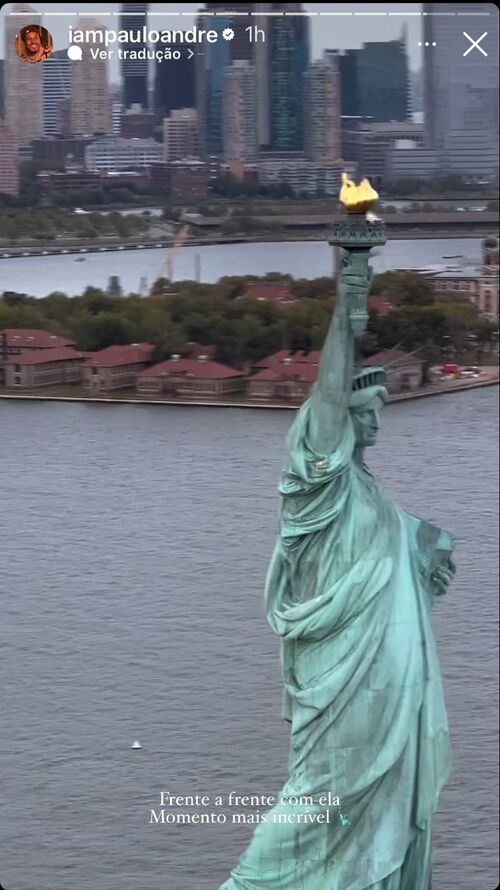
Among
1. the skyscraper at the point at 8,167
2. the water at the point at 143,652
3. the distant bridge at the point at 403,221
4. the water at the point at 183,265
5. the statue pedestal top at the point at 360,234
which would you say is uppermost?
the skyscraper at the point at 8,167

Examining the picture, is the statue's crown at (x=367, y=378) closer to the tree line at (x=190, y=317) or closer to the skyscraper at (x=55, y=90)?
the tree line at (x=190, y=317)

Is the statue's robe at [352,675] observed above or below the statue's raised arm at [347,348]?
below

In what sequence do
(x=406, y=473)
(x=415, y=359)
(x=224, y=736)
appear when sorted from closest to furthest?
(x=415, y=359), (x=224, y=736), (x=406, y=473)

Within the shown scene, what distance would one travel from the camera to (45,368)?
7414 millimetres

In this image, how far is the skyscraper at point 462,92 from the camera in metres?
7.12

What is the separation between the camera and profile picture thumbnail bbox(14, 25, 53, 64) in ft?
22.7

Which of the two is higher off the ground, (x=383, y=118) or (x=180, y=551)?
(x=383, y=118)

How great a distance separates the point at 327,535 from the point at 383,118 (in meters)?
1.55

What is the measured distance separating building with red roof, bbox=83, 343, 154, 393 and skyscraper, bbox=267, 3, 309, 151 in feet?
2.25

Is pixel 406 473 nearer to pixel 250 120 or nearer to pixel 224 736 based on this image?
pixel 224 736

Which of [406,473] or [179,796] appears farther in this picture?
[406,473]

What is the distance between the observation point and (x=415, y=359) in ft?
25.3

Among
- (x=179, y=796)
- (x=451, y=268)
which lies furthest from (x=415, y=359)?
(x=179, y=796)

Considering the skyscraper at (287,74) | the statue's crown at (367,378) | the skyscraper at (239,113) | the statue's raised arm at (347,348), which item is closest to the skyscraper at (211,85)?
the skyscraper at (239,113)
